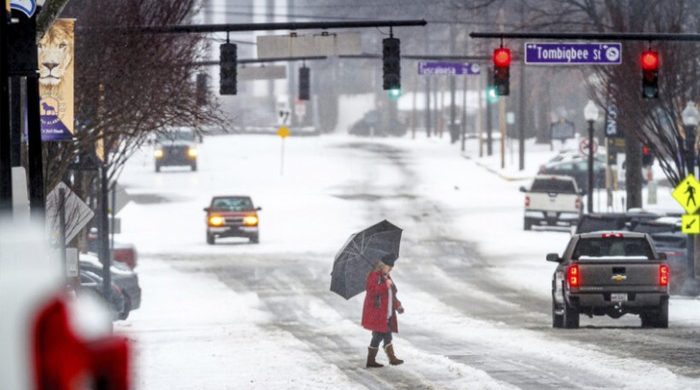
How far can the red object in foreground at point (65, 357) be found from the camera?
1.13 meters

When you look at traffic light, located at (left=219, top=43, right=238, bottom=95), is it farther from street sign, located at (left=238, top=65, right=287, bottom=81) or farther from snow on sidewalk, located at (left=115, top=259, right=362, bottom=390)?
street sign, located at (left=238, top=65, right=287, bottom=81)

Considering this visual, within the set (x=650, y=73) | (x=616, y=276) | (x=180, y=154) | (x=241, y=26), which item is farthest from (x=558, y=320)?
(x=180, y=154)

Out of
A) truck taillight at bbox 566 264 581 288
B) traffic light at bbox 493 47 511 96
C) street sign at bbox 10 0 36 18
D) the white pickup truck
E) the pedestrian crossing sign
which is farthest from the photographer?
the white pickup truck

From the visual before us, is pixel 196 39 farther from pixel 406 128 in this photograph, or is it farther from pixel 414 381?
pixel 406 128

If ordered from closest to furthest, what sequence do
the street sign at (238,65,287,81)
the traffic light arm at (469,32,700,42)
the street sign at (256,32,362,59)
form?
the traffic light arm at (469,32,700,42) < the street sign at (256,32,362,59) < the street sign at (238,65,287,81)

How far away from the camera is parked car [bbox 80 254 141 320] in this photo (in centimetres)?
3078

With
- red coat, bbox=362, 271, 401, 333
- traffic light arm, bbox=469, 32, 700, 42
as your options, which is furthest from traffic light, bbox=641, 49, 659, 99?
red coat, bbox=362, 271, 401, 333

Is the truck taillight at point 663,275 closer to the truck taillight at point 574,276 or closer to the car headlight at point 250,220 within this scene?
the truck taillight at point 574,276

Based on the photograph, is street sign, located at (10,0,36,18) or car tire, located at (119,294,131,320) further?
car tire, located at (119,294,131,320)

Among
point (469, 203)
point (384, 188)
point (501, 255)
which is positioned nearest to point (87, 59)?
point (501, 255)

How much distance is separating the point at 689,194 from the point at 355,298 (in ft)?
28.5

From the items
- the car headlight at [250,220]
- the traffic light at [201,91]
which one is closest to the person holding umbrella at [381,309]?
the traffic light at [201,91]

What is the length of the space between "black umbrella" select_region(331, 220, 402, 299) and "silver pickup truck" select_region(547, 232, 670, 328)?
3.66m

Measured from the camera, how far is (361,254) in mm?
22984
